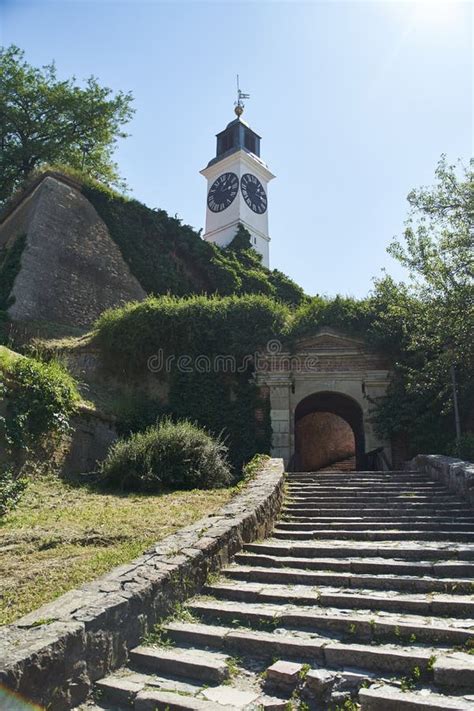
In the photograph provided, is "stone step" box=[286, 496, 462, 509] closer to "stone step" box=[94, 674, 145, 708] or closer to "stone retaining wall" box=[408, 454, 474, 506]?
"stone retaining wall" box=[408, 454, 474, 506]

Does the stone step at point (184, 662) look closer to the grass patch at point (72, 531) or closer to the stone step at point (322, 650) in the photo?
the stone step at point (322, 650)

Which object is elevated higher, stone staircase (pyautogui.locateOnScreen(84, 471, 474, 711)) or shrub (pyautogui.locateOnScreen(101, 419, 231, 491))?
shrub (pyautogui.locateOnScreen(101, 419, 231, 491))

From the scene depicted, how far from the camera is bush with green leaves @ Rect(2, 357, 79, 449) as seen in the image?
9.30 metres

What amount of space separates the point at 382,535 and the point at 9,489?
539 cm

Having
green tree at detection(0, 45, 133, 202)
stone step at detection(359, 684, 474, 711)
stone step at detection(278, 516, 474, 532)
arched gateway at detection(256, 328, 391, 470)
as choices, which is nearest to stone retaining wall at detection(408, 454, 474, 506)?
stone step at detection(278, 516, 474, 532)

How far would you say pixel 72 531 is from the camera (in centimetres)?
638

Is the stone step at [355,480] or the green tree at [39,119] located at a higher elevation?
the green tree at [39,119]

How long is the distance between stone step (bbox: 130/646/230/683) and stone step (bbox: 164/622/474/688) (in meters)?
0.18

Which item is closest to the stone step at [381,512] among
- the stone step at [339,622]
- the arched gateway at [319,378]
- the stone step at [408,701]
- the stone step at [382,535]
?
the stone step at [382,535]

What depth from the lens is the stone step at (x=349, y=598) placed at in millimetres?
4254

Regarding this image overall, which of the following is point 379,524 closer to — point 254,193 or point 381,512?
point 381,512

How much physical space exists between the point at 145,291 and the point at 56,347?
6.04 meters

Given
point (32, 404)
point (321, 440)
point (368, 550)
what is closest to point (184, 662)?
point (368, 550)

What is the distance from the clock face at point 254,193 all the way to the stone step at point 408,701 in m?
33.9
